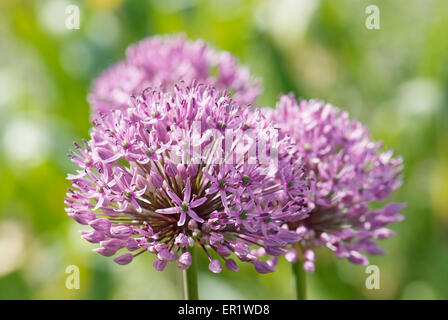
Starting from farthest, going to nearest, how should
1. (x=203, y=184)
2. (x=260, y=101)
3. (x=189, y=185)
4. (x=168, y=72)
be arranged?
1. (x=260, y=101)
2. (x=168, y=72)
3. (x=203, y=184)
4. (x=189, y=185)

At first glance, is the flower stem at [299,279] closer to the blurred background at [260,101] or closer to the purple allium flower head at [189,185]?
the purple allium flower head at [189,185]

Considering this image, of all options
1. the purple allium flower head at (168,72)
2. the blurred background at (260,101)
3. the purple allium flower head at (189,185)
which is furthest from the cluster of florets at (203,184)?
the blurred background at (260,101)

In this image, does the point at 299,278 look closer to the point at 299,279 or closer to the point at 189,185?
the point at 299,279

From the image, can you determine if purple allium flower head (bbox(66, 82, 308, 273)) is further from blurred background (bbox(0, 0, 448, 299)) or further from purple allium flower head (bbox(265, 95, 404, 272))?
blurred background (bbox(0, 0, 448, 299))

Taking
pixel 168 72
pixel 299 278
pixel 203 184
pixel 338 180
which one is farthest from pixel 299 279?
pixel 168 72

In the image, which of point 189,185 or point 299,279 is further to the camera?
point 299,279

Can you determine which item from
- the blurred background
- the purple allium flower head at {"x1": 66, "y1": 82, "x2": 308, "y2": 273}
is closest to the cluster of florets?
the purple allium flower head at {"x1": 66, "y1": 82, "x2": 308, "y2": 273}
